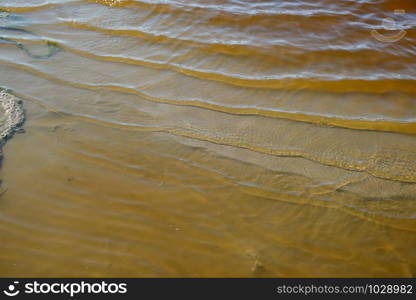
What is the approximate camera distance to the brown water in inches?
99.8

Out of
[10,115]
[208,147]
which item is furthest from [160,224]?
[10,115]

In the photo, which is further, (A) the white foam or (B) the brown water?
(A) the white foam

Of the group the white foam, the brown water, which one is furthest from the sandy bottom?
the white foam

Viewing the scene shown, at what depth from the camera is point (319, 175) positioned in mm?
3168

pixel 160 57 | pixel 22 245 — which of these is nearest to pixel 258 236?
pixel 22 245

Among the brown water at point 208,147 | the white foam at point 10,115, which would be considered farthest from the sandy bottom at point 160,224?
the white foam at point 10,115

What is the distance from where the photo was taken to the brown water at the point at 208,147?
8.32 feet

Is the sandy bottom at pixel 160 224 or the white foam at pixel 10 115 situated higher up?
the white foam at pixel 10 115

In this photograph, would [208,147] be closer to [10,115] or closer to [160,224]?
[160,224]

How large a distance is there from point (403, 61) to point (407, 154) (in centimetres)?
223

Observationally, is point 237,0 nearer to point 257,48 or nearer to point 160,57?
point 257,48

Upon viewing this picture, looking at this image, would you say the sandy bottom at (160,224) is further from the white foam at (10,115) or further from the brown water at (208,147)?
the white foam at (10,115)

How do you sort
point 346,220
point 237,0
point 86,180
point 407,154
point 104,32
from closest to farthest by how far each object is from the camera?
point 346,220
point 86,180
point 407,154
point 104,32
point 237,0

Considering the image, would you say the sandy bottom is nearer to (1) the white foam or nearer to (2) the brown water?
(2) the brown water
